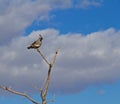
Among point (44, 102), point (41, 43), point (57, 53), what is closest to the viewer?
point (44, 102)

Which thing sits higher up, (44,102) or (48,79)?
(48,79)

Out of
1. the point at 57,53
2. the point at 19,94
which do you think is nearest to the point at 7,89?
the point at 19,94

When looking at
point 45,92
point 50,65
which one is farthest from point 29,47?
point 45,92

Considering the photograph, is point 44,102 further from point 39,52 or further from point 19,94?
point 39,52

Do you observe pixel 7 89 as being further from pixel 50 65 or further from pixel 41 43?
pixel 41 43

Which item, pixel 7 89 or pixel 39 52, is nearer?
pixel 7 89

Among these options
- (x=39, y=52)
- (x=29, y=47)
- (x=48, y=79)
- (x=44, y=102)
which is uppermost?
(x=29, y=47)

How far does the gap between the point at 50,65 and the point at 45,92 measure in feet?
3.12

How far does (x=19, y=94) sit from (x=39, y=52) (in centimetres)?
176

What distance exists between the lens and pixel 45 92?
376 inches

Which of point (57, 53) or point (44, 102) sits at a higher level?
point (57, 53)

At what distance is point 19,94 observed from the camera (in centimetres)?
941

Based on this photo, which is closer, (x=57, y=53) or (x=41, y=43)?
(x=57, y=53)

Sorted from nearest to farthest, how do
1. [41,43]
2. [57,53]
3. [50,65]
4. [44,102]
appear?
[44,102] → [50,65] → [57,53] → [41,43]
